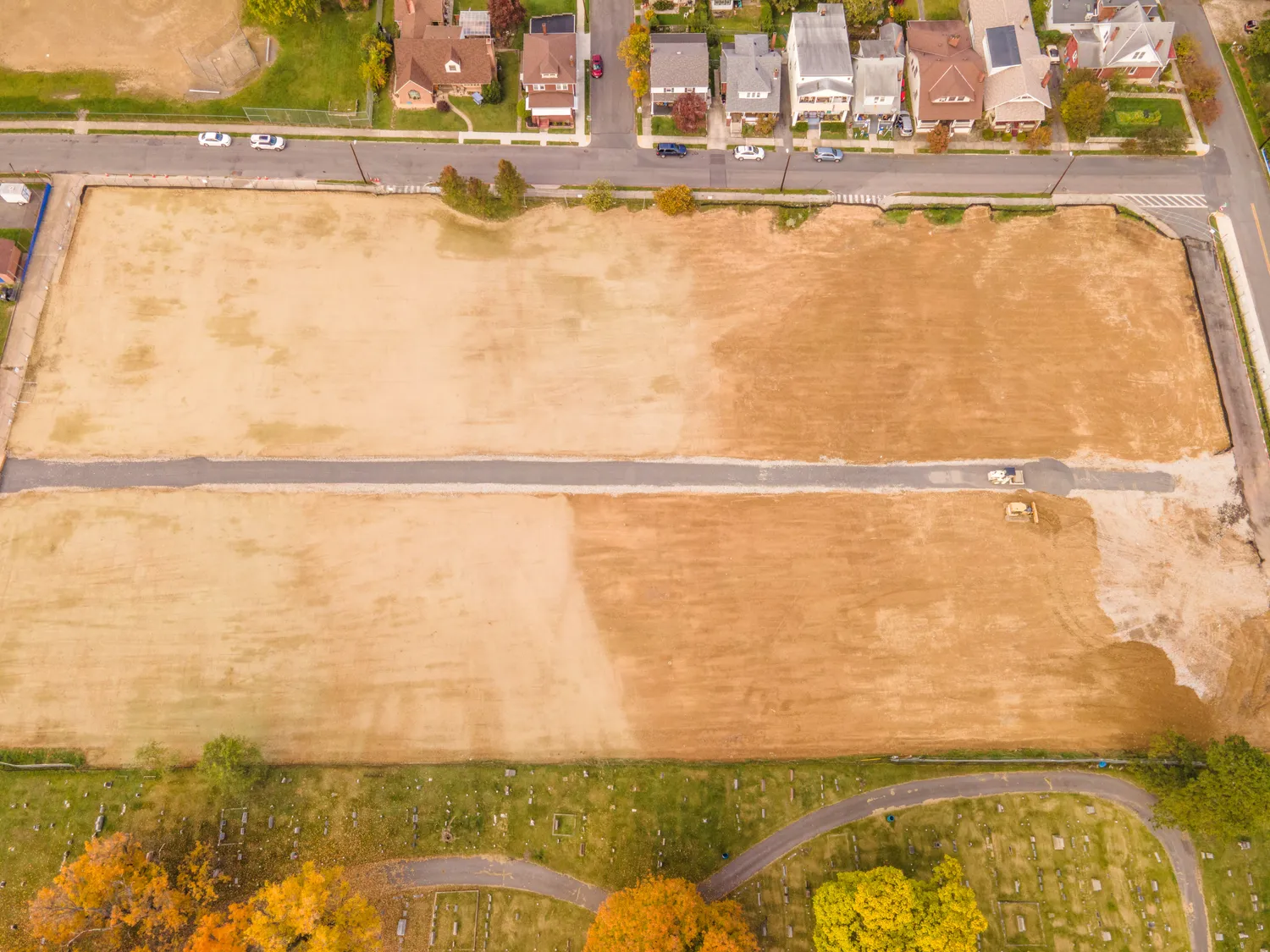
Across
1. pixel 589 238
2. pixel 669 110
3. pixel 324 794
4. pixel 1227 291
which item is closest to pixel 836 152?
pixel 669 110

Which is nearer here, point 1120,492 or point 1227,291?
point 1120,492

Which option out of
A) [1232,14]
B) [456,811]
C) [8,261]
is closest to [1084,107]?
[1232,14]

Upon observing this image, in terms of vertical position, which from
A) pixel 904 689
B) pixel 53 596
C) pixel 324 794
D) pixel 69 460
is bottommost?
pixel 324 794

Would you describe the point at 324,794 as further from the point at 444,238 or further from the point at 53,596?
the point at 444,238

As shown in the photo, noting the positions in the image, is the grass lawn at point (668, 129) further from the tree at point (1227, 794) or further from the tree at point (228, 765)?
the tree at point (1227, 794)

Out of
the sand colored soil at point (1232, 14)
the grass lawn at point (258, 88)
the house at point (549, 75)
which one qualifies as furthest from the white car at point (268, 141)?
the sand colored soil at point (1232, 14)

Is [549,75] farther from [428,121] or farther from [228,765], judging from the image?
[228,765]
